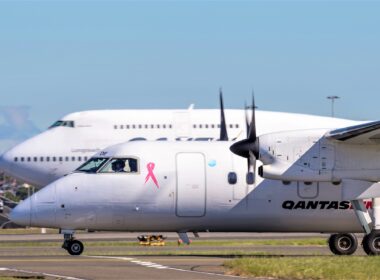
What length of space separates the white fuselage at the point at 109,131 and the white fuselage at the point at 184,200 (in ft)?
A: 87.5

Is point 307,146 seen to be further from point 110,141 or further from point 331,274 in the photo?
point 110,141

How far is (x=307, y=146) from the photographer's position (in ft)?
92.8

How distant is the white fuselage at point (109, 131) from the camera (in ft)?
186

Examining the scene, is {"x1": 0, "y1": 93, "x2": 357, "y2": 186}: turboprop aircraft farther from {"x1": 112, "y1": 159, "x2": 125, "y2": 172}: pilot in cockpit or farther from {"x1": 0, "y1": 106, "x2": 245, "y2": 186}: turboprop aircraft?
{"x1": 112, "y1": 159, "x2": 125, "y2": 172}: pilot in cockpit

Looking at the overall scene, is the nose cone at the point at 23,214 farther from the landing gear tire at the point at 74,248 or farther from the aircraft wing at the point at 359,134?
the aircraft wing at the point at 359,134

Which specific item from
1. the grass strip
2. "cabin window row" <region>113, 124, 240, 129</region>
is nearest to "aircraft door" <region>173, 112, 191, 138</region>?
"cabin window row" <region>113, 124, 240, 129</region>

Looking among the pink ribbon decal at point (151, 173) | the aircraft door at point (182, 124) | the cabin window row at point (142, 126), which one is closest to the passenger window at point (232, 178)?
the pink ribbon decal at point (151, 173)

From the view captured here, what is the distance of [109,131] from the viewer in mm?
58969

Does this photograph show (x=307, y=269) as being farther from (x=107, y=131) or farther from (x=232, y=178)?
(x=107, y=131)

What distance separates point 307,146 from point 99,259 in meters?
6.26

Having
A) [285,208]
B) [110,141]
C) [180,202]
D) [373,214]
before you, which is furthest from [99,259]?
[110,141]

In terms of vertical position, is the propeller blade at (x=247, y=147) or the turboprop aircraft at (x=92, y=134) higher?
the turboprop aircraft at (x=92, y=134)

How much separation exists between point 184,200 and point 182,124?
2942 cm

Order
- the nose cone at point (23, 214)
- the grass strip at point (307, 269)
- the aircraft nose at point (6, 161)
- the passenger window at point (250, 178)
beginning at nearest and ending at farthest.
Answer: the grass strip at point (307, 269) → the nose cone at point (23, 214) → the passenger window at point (250, 178) → the aircraft nose at point (6, 161)
